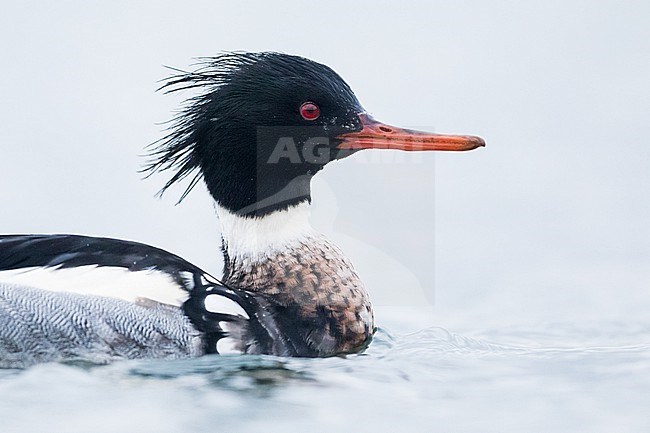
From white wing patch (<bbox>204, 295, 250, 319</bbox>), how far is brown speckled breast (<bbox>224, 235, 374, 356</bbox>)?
0.76 ft

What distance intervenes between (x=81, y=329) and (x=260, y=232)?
117 cm

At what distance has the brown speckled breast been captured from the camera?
584cm

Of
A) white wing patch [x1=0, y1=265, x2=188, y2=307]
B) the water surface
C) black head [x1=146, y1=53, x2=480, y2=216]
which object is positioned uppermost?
black head [x1=146, y1=53, x2=480, y2=216]

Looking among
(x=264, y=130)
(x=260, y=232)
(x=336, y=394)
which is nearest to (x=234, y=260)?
(x=260, y=232)

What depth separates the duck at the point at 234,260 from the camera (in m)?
5.33

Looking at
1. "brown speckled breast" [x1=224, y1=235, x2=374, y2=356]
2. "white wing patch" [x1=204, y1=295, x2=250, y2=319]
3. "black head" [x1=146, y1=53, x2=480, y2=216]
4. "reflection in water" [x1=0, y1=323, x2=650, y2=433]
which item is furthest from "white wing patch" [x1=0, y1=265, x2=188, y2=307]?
"black head" [x1=146, y1=53, x2=480, y2=216]

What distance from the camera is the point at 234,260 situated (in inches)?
246

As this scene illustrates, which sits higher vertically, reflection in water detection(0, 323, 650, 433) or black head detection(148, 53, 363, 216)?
black head detection(148, 53, 363, 216)

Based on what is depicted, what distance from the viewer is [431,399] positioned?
202 inches

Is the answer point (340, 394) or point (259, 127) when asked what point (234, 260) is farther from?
point (340, 394)

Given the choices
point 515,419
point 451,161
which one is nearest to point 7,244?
point 515,419

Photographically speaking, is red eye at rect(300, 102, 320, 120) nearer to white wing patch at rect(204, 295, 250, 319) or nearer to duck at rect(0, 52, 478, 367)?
duck at rect(0, 52, 478, 367)

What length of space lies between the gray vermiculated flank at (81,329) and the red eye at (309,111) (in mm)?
1167

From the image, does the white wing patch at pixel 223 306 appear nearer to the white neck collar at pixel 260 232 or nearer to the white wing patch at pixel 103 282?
the white wing patch at pixel 103 282
